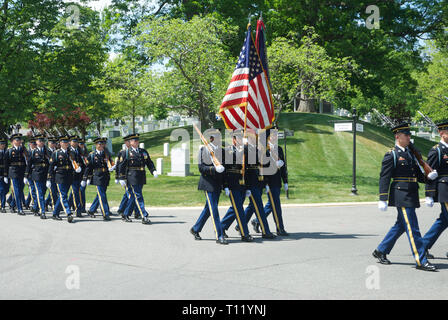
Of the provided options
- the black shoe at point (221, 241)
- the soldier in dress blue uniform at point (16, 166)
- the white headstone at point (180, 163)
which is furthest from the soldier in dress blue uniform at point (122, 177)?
the white headstone at point (180, 163)

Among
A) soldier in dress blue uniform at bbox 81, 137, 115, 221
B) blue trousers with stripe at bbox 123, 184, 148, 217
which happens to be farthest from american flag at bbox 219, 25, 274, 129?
soldier in dress blue uniform at bbox 81, 137, 115, 221

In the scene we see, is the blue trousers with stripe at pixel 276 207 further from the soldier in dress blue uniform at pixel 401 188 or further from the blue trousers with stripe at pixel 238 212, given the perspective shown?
the soldier in dress blue uniform at pixel 401 188

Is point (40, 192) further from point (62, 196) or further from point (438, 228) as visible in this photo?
point (438, 228)

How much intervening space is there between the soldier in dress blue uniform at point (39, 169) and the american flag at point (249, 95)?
533 cm

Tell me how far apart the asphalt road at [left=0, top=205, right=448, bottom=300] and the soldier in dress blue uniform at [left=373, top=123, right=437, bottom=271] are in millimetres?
457

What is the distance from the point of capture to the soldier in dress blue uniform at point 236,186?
942 cm

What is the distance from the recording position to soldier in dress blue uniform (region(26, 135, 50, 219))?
43.5 feet

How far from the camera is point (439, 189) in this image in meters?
7.55

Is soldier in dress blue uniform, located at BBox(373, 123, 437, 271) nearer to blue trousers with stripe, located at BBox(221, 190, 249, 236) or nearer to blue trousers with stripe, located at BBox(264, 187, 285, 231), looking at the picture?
blue trousers with stripe, located at BBox(221, 190, 249, 236)

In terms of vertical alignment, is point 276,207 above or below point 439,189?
below

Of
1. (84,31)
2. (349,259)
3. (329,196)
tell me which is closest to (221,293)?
(349,259)

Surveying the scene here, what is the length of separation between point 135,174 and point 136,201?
0.62 m

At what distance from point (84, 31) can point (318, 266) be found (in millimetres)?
25373

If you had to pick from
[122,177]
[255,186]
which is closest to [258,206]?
[255,186]
